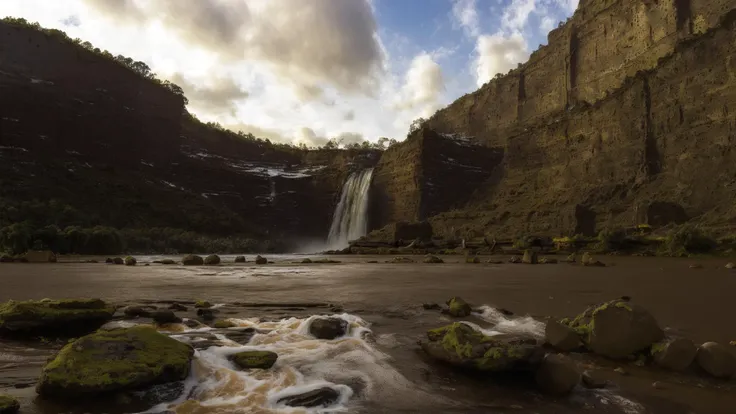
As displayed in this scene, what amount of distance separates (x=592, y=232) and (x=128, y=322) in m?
38.2

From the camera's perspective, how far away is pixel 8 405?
317 centimetres

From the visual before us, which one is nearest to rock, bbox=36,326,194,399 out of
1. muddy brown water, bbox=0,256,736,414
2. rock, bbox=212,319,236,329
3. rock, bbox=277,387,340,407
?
muddy brown water, bbox=0,256,736,414

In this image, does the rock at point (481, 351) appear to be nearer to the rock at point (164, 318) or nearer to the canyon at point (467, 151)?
the rock at point (164, 318)

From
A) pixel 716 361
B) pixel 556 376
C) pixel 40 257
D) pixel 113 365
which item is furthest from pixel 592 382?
pixel 40 257

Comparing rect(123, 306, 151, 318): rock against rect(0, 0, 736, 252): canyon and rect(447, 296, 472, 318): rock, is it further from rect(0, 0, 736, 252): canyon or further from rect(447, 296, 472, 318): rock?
rect(0, 0, 736, 252): canyon

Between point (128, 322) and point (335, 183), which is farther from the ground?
point (335, 183)

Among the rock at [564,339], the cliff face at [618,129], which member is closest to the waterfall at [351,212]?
the cliff face at [618,129]

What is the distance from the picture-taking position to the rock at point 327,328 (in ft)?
19.5

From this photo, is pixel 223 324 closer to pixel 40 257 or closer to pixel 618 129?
pixel 40 257

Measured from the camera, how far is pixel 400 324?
6891mm

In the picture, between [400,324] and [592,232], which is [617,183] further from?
[400,324]

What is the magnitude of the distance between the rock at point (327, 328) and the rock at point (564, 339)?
9.02ft

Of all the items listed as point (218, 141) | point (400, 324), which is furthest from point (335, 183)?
point (400, 324)

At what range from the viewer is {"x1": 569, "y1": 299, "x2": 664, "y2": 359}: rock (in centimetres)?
480
